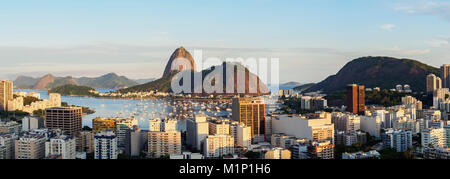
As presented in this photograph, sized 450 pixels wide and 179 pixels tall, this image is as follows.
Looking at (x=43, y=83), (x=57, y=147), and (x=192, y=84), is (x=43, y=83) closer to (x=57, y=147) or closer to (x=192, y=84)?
(x=192, y=84)

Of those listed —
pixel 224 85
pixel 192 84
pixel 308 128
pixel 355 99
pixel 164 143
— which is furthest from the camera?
pixel 192 84

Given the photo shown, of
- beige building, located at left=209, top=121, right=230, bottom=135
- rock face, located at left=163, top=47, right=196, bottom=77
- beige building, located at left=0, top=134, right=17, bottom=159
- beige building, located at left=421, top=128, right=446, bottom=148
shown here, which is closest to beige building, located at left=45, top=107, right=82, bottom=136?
beige building, located at left=0, top=134, right=17, bottom=159

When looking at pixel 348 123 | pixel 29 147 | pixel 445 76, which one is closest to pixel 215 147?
pixel 29 147

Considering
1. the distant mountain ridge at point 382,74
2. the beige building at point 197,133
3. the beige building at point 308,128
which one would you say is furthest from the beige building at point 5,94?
the distant mountain ridge at point 382,74

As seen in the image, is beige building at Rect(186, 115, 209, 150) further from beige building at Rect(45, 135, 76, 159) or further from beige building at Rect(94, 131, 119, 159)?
beige building at Rect(45, 135, 76, 159)

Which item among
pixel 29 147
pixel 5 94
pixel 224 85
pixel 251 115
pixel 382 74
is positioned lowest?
pixel 29 147
